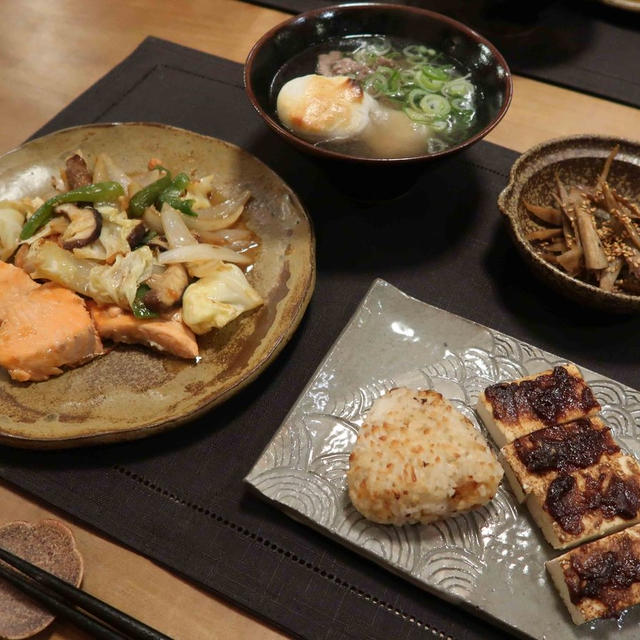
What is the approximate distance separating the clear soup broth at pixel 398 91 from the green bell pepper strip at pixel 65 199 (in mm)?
734

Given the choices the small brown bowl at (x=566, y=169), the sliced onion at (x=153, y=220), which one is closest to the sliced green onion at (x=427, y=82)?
the small brown bowl at (x=566, y=169)

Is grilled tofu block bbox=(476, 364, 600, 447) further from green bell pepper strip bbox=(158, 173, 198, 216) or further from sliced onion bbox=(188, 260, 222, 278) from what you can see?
green bell pepper strip bbox=(158, 173, 198, 216)

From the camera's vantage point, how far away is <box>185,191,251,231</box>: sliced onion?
222 cm

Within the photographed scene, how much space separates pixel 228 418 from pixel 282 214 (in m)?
0.82

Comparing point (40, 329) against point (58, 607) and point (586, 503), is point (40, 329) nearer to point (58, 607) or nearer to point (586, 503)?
point (58, 607)

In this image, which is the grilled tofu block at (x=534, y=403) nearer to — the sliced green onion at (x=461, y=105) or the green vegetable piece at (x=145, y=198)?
the sliced green onion at (x=461, y=105)

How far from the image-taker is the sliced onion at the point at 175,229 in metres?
2.13

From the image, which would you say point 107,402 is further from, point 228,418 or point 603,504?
point 603,504

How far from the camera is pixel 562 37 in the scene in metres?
3.31

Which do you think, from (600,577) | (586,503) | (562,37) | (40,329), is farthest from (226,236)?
(562,37)

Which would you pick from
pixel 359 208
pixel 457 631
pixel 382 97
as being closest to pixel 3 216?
pixel 359 208

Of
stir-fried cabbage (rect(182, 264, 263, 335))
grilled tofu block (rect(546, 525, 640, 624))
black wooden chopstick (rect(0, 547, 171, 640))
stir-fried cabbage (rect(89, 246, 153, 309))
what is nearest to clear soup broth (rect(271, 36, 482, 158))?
stir-fried cabbage (rect(182, 264, 263, 335))

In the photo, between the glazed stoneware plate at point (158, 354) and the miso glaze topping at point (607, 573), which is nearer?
the miso glaze topping at point (607, 573)

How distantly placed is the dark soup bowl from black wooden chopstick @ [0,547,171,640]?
1.52 metres
